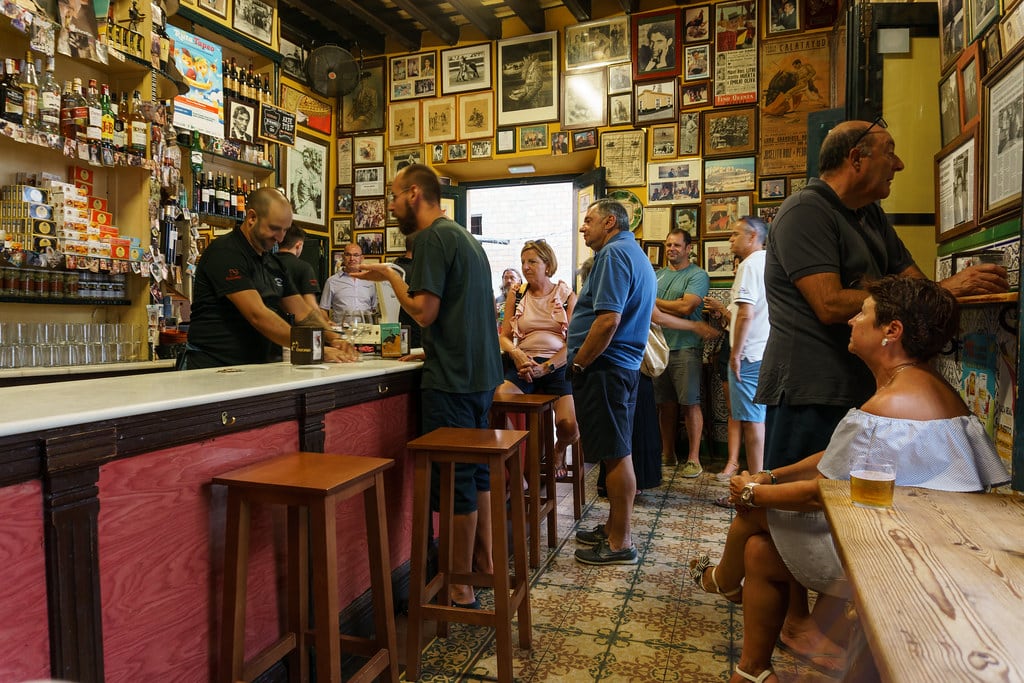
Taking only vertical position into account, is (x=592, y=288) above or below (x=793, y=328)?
above

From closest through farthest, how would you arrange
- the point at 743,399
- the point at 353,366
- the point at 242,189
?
the point at 353,366 < the point at 743,399 < the point at 242,189

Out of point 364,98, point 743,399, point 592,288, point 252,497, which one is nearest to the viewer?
point 252,497

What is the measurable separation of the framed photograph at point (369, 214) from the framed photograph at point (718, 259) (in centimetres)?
321

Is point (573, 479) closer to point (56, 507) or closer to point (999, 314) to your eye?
point (999, 314)

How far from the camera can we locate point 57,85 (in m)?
3.44

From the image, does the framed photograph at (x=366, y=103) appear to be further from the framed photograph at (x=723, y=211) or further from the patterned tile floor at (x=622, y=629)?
the patterned tile floor at (x=622, y=629)

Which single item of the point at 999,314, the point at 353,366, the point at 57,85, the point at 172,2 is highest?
the point at 172,2

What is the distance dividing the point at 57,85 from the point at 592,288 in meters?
2.90

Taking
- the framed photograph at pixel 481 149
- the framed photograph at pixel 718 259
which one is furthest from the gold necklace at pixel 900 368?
the framed photograph at pixel 481 149

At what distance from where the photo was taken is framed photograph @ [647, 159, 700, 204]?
5840mm

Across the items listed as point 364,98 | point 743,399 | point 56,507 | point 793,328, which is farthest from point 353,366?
point 364,98

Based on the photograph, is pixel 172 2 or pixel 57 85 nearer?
pixel 57 85

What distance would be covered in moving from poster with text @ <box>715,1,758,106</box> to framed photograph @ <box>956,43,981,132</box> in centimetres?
358

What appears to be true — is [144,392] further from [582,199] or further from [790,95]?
[790,95]
